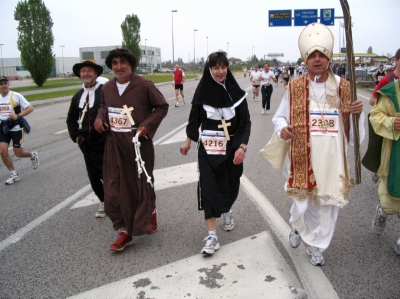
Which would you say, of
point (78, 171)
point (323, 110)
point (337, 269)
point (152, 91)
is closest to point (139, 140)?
point (152, 91)

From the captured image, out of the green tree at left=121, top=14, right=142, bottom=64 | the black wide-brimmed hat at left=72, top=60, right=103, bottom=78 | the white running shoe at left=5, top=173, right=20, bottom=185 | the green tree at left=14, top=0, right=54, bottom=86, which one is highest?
the green tree at left=121, top=14, right=142, bottom=64

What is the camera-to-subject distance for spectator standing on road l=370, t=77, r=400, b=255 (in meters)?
3.50

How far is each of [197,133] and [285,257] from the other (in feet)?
4.70

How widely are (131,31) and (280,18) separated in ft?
138

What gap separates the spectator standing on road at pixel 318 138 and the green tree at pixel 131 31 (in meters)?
68.3

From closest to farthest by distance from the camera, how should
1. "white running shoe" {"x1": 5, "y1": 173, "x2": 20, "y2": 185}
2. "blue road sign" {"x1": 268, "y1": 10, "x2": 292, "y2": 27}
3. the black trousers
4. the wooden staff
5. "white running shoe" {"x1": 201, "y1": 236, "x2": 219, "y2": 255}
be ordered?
the wooden staff → "white running shoe" {"x1": 201, "y1": 236, "x2": 219, "y2": 255} → "white running shoe" {"x1": 5, "y1": 173, "x2": 20, "y2": 185} → the black trousers → "blue road sign" {"x1": 268, "y1": 10, "x2": 292, "y2": 27}

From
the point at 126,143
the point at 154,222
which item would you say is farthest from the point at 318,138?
the point at 154,222

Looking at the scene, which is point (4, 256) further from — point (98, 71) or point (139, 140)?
point (98, 71)

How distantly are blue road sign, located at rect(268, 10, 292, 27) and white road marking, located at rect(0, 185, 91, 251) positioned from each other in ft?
103

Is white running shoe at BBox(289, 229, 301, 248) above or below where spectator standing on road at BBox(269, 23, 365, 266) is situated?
below

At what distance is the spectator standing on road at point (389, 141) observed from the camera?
3498 millimetres

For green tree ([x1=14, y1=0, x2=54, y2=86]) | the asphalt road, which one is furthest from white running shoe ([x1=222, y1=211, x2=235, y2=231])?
green tree ([x1=14, y1=0, x2=54, y2=86])

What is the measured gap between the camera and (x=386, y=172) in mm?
3701

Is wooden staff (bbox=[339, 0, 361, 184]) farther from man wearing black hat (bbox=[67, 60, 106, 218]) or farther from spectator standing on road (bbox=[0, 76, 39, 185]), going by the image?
spectator standing on road (bbox=[0, 76, 39, 185])
